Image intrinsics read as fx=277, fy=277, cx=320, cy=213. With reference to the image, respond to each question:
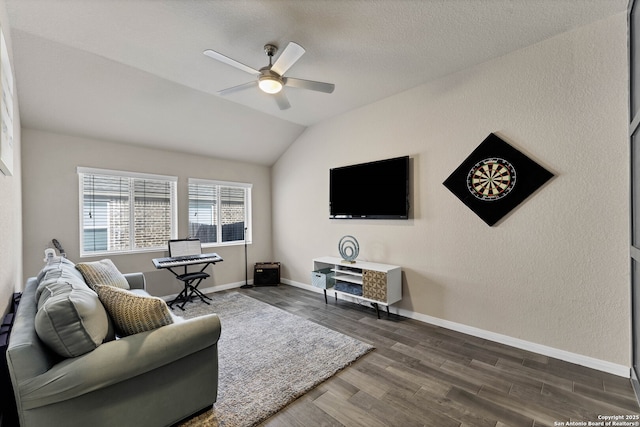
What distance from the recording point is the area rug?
1.89 metres

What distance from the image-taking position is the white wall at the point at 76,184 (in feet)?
11.1

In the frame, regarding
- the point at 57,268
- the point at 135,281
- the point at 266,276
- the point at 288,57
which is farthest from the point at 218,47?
the point at 266,276

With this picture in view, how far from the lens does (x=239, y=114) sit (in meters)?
4.16

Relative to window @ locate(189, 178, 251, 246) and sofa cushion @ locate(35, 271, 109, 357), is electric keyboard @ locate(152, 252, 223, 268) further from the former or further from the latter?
sofa cushion @ locate(35, 271, 109, 357)

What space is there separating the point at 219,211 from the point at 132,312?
3.62m

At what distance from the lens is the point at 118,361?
4.70 ft

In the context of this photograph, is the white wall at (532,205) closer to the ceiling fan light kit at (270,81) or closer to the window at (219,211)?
the ceiling fan light kit at (270,81)

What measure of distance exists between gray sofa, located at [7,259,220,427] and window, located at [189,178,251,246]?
293 centimetres

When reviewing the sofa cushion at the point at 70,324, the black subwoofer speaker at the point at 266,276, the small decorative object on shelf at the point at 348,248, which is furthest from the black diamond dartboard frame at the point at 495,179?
the black subwoofer speaker at the point at 266,276

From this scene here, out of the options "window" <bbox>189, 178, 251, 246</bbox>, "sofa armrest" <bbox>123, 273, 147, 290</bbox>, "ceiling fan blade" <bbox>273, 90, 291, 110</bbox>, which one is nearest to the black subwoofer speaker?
"window" <bbox>189, 178, 251, 246</bbox>

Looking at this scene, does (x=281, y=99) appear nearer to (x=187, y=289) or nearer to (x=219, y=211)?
(x=219, y=211)

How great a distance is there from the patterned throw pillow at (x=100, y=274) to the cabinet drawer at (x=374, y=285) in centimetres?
273

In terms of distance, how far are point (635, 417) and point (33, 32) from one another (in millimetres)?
5374

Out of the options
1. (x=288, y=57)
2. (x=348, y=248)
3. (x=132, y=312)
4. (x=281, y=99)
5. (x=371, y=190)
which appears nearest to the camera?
(x=132, y=312)
